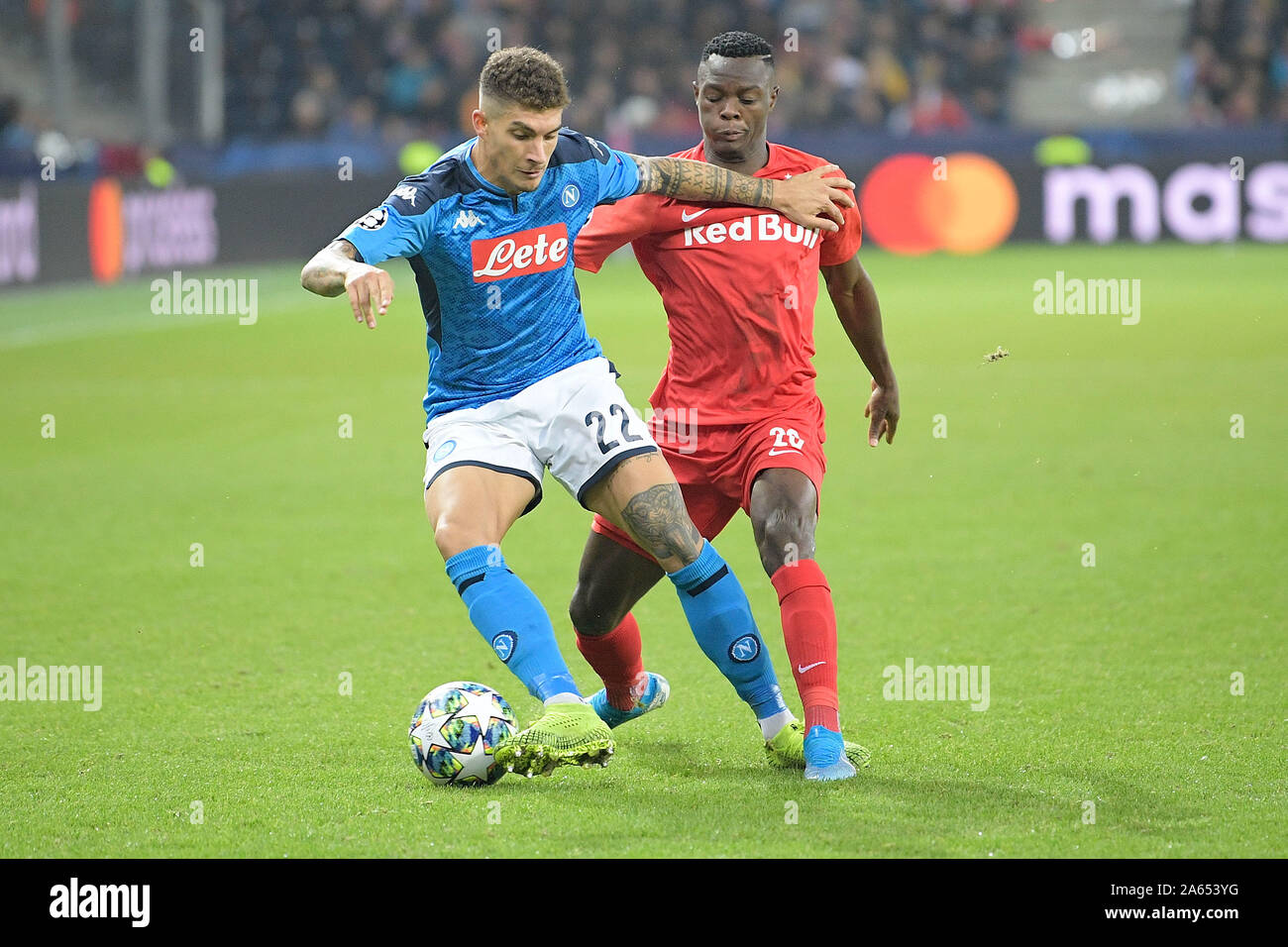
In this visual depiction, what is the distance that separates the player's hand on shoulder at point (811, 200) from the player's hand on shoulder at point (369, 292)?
146cm

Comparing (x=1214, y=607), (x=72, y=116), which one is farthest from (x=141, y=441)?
(x=72, y=116)

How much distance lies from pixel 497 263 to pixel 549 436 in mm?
504

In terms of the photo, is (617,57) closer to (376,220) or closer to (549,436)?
(549,436)

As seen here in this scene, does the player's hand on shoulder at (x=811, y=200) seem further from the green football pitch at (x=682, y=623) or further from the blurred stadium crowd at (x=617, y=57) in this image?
the blurred stadium crowd at (x=617, y=57)

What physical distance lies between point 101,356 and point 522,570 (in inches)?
325

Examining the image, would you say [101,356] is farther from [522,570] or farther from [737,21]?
[737,21]

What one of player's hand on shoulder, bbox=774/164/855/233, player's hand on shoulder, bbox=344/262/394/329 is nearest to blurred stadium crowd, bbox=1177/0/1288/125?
player's hand on shoulder, bbox=774/164/855/233

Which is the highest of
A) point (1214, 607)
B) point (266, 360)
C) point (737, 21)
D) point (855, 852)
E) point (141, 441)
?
point (737, 21)

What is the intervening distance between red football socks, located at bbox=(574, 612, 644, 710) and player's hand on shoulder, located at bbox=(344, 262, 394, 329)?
1457mm

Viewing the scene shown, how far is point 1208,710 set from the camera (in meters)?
5.18

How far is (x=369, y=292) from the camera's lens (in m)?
4.07

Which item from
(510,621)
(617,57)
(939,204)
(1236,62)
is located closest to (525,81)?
(510,621)

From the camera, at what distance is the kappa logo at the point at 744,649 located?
468cm

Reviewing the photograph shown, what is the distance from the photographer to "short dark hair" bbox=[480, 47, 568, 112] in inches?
175
